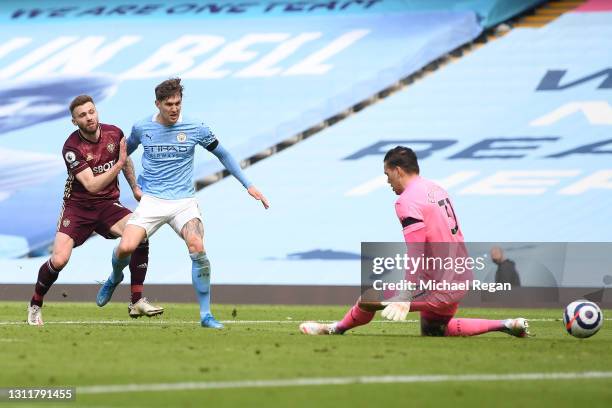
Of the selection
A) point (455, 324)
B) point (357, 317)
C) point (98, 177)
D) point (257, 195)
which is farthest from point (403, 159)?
point (98, 177)

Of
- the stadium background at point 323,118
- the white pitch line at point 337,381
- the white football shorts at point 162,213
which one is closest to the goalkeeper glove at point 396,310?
the white pitch line at point 337,381

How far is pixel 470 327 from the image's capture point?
1068 cm

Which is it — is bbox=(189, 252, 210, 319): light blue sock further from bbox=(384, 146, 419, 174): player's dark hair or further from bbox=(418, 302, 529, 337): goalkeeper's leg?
bbox=(384, 146, 419, 174): player's dark hair

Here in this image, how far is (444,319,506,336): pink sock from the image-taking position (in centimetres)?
1053

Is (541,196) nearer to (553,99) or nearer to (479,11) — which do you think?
(553,99)

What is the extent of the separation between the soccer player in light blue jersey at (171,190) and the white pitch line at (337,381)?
5.08 meters

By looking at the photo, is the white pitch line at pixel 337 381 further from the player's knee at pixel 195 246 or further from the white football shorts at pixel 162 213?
the white football shorts at pixel 162 213

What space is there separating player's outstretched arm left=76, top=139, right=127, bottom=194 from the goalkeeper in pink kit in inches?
123

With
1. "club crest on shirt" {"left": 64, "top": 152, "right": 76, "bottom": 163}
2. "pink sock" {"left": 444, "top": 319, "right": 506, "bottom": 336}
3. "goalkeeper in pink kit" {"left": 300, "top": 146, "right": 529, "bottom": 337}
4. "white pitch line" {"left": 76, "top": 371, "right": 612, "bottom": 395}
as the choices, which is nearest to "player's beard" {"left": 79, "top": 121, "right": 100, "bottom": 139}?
"club crest on shirt" {"left": 64, "top": 152, "right": 76, "bottom": 163}

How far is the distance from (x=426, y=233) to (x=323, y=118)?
1476cm

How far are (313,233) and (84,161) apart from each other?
1128 centimetres

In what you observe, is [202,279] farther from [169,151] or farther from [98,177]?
[98,177]

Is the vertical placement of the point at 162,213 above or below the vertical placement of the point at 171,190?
below

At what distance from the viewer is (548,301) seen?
812 inches
